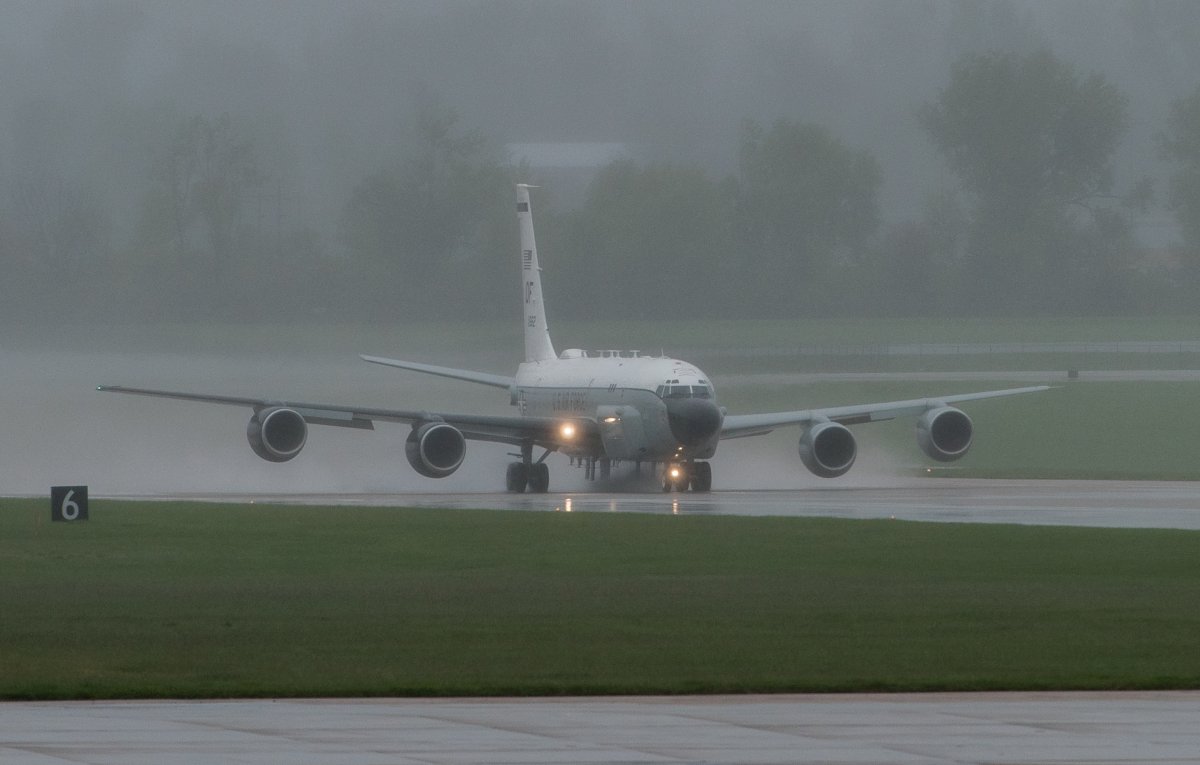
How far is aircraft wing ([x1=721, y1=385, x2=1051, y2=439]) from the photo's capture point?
51469mm

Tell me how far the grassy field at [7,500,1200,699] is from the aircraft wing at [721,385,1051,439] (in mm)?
17065

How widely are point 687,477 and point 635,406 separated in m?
2.23

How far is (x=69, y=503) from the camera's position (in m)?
33.4

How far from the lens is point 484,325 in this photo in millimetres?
65875

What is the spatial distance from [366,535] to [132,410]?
39.7 metres

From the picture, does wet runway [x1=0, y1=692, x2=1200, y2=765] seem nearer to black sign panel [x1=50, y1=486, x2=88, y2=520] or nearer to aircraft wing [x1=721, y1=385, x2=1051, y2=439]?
black sign panel [x1=50, y1=486, x2=88, y2=520]

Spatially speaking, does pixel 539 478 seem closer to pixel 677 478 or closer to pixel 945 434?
pixel 677 478

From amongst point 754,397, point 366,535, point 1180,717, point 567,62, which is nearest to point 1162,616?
point 1180,717

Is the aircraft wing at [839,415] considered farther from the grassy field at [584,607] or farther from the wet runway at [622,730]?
the wet runway at [622,730]

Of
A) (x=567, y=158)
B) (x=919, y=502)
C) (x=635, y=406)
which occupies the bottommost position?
(x=919, y=502)


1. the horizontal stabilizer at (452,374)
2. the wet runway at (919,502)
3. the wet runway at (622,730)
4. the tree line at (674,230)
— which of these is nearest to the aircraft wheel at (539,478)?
the wet runway at (919,502)

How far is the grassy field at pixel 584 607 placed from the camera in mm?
15508

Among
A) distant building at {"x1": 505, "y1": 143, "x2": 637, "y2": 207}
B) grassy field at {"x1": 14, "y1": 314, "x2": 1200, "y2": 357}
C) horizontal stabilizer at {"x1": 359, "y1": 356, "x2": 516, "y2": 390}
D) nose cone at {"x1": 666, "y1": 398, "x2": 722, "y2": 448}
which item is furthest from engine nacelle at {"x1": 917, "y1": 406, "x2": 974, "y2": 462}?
grassy field at {"x1": 14, "y1": 314, "x2": 1200, "y2": 357}

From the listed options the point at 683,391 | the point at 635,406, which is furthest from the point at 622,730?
the point at 635,406
